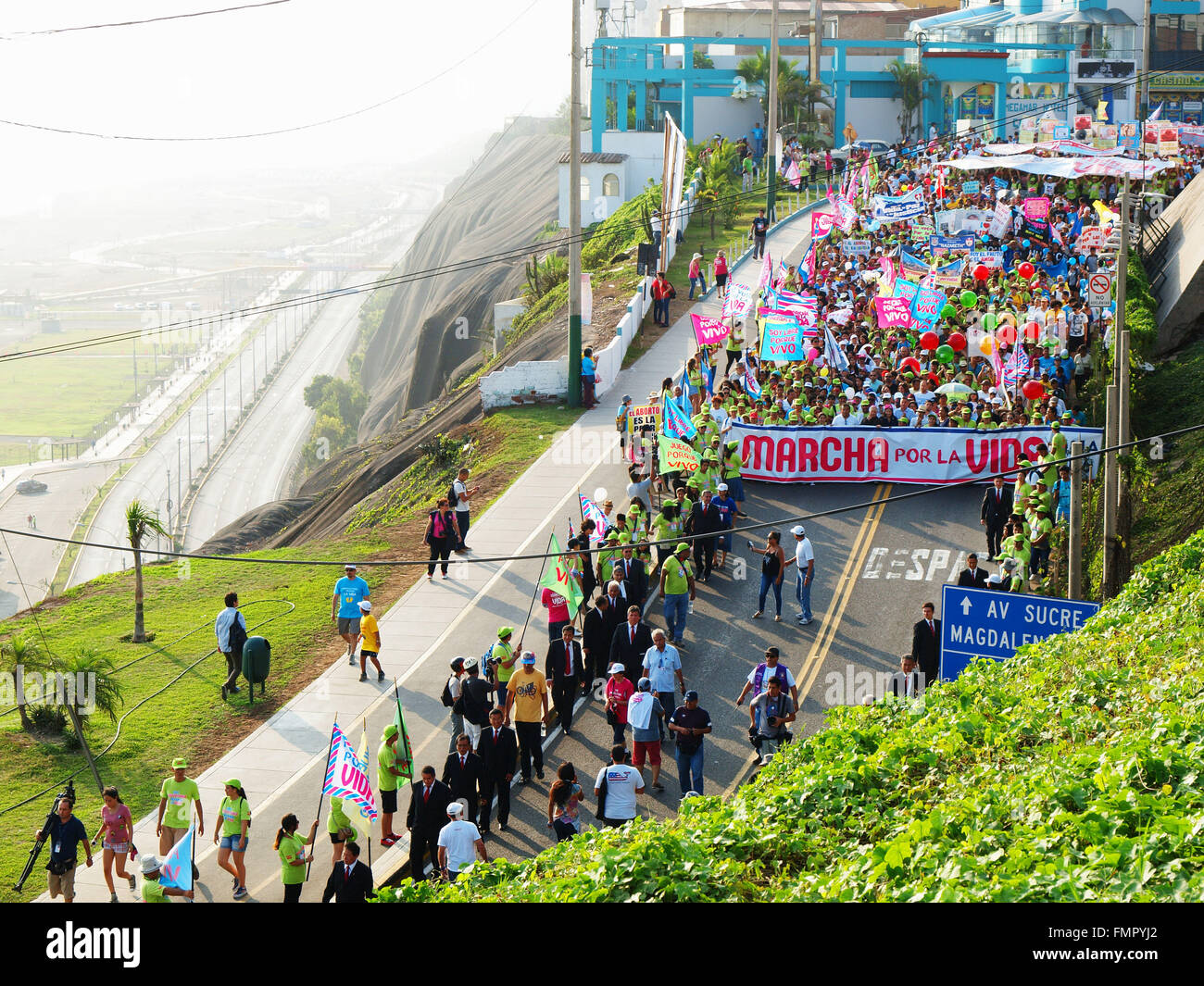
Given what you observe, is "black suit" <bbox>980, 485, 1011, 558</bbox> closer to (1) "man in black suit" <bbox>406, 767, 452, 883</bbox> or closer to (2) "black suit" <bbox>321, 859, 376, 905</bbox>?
(1) "man in black suit" <bbox>406, 767, 452, 883</bbox>

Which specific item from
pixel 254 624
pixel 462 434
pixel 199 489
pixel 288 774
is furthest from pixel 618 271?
pixel 199 489

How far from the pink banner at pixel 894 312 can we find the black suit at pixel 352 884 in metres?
19.2

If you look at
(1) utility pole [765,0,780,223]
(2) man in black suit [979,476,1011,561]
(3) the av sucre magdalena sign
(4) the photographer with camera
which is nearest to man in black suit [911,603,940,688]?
(4) the photographer with camera

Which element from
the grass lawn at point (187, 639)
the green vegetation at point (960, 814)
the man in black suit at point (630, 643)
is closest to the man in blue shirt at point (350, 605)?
the grass lawn at point (187, 639)

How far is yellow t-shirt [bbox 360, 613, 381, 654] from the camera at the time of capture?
19.0 m

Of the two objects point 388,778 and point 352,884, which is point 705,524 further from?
point 352,884

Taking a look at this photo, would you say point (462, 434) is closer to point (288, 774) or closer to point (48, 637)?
point (48, 637)

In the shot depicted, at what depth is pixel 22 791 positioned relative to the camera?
671 inches

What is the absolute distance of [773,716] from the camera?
14922 millimetres

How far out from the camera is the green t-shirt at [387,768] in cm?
1467

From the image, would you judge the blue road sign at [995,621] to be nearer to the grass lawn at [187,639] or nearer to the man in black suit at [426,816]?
the man in black suit at [426,816]

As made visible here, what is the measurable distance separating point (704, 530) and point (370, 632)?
5061mm

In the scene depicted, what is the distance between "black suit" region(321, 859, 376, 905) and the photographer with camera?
16.2 ft
